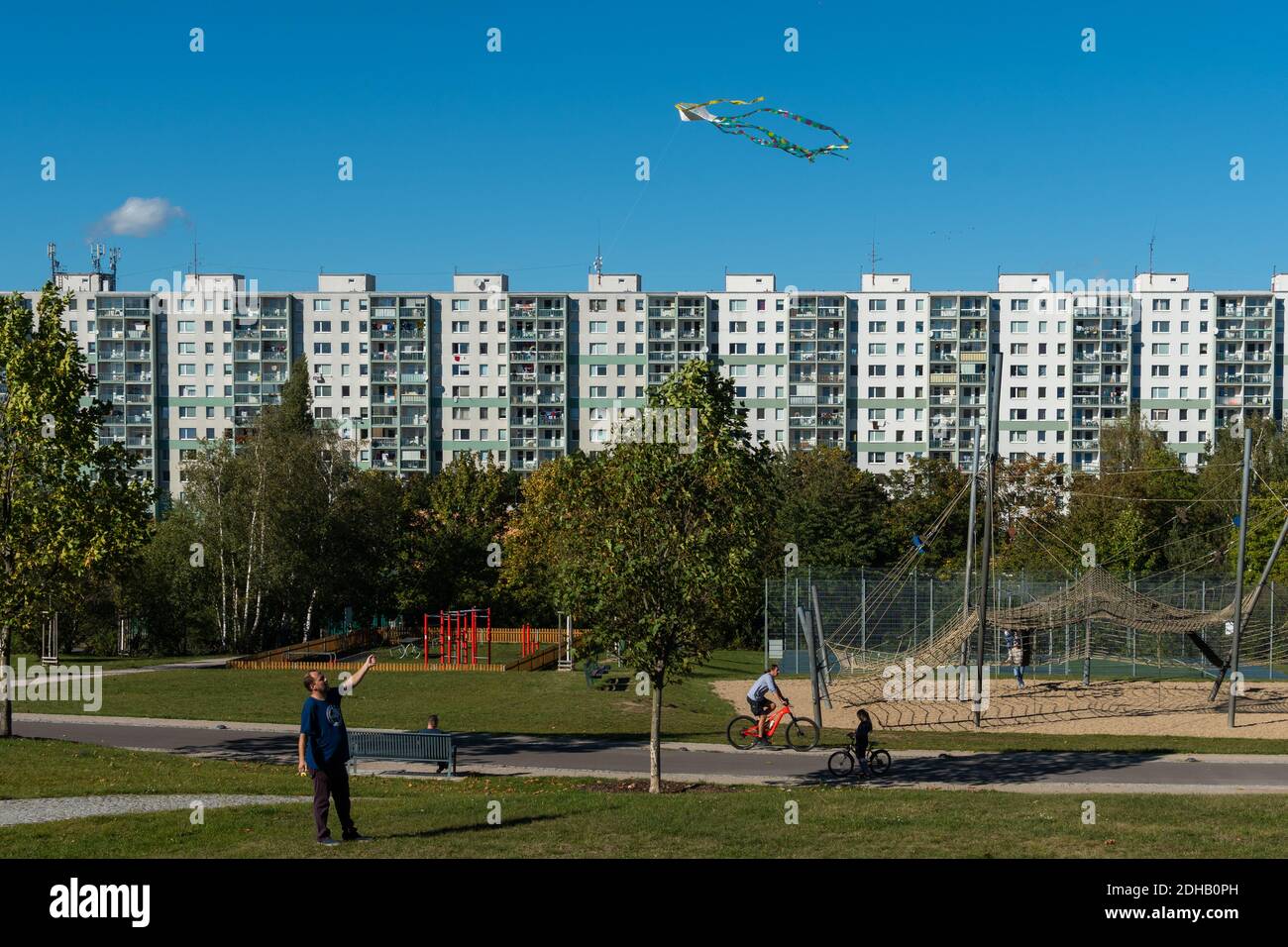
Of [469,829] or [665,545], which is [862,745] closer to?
[665,545]

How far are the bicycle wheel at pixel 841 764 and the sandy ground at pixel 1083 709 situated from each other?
23.1ft

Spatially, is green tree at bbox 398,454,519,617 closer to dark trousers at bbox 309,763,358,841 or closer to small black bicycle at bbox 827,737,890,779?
small black bicycle at bbox 827,737,890,779

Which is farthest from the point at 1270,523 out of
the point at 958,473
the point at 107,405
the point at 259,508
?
the point at 107,405

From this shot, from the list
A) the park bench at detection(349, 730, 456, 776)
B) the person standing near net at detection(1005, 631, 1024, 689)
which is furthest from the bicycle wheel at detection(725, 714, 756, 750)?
the person standing near net at detection(1005, 631, 1024, 689)

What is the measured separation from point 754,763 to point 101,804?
40.2ft

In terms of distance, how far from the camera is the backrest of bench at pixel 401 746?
71.5 ft

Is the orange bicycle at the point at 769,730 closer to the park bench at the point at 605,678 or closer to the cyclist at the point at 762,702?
the cyclist at the point at 762,702

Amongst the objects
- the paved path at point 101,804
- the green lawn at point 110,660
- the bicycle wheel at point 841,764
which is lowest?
the green lawn at point 110,660

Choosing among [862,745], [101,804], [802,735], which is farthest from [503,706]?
[101,804]

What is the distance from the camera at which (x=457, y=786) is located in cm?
1950

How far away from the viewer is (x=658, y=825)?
14.1m

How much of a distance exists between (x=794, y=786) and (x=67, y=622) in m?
46.4

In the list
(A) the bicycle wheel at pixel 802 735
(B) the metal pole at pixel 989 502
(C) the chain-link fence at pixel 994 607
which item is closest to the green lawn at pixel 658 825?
(A) the bicycle wheel at pixel 802 735
